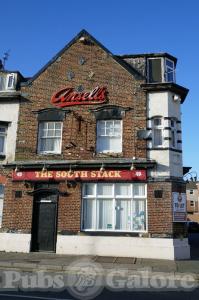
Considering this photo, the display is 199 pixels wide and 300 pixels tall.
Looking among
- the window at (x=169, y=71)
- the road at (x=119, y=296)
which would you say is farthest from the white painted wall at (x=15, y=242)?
the window at (x=169, y=71)

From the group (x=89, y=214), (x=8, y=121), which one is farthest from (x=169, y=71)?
(x=8, y=121)

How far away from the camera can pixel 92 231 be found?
16.0 metres

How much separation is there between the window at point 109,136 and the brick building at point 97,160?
50mm

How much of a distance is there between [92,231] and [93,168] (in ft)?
9.75

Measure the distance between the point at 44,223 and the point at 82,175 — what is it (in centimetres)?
300

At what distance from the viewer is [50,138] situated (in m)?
17.5

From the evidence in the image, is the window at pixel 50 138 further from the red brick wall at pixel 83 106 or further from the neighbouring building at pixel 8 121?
the neighbouring building at pixel 8 121

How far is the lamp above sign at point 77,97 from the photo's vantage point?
57.0 ft

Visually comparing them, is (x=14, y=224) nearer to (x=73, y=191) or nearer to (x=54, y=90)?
(x=73, y=191)

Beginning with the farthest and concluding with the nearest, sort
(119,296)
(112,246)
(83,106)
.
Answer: (83,106), (112,246), (119,296)

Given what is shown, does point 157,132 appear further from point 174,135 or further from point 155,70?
point 155,70

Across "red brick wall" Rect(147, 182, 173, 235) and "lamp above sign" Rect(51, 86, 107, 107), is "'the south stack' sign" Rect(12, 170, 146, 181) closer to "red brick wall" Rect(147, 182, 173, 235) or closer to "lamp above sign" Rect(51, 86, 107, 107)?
"red brick wall" Rect(147, 182, 173, 235)


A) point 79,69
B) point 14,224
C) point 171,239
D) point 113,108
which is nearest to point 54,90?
point 79,69

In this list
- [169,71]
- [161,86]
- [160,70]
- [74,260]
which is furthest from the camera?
[169,71]
